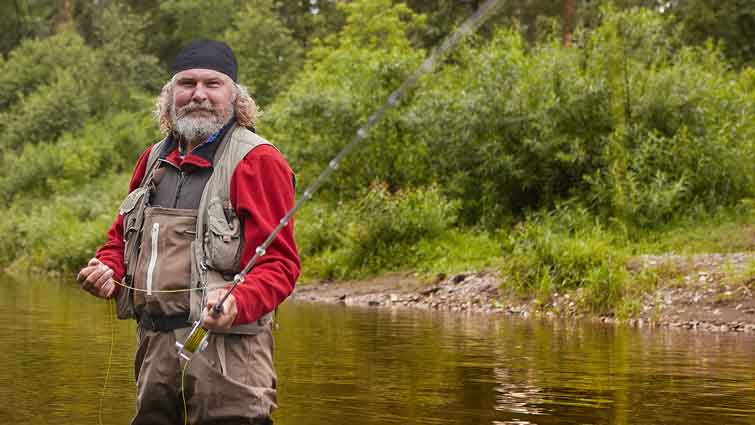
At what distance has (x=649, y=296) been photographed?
51.2ft

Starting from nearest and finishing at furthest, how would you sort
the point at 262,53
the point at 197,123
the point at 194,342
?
the point at 194,342 < the point at 197,123 < the point at 262,53

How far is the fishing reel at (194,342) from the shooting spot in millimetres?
3678

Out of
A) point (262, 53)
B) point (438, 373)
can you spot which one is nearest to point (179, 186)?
point (438, 373)

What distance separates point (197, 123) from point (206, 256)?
51 cm

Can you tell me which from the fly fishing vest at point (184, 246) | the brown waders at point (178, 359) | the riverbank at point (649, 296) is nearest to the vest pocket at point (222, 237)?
the fly fishing vest at point (184, 246)

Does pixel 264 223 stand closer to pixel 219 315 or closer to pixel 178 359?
pixel 219 315

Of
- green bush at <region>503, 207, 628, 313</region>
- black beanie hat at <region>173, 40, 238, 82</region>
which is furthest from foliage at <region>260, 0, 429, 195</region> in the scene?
black beanie hat at <region>173, 40, 238, 82</region>

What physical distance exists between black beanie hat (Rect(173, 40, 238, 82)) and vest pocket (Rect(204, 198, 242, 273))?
538mm

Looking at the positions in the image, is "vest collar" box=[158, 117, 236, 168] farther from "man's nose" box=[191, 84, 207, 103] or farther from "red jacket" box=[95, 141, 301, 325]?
"man's nose" box=[191, 84, 207, 103]

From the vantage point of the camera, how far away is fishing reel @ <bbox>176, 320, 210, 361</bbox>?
12.1 feet

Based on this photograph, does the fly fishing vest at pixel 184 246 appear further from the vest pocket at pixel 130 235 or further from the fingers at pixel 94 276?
the fingers at pixel 94 276

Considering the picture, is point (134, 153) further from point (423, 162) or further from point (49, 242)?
point (423, 162)

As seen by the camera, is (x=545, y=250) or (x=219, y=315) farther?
(x=545, y=250)

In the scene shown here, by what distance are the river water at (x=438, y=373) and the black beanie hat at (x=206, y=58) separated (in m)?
3.43
